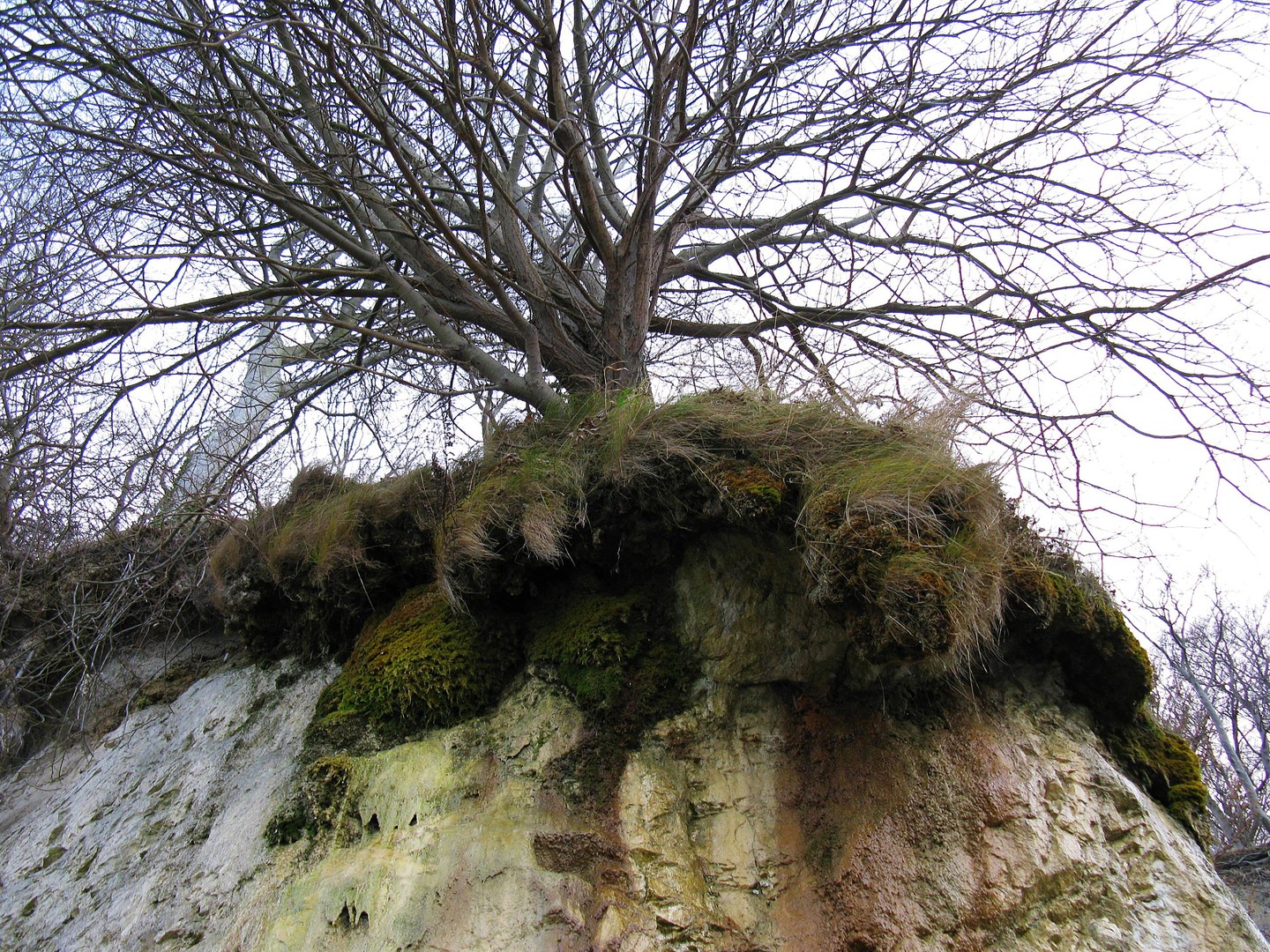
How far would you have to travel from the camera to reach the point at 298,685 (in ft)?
12.6

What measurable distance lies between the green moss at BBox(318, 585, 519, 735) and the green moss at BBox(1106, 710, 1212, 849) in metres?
2.75

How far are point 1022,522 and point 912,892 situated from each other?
1.55 metres

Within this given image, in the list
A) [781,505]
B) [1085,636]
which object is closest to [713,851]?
[781,505]

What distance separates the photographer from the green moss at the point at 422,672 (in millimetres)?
3197

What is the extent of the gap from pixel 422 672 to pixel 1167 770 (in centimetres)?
327

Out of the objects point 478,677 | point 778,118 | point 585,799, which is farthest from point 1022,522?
point 778,118

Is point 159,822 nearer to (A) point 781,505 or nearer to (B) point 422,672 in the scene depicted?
(B) point 422,672

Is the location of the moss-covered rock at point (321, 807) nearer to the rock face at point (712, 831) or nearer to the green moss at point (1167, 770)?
the rock face at point (712, 831)

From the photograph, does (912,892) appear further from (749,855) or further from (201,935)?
(201,935)

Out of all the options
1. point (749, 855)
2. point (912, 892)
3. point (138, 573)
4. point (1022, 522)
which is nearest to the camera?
point (912, 892)

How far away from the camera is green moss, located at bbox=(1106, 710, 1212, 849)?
3.15 meters

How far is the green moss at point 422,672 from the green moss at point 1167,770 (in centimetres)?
275

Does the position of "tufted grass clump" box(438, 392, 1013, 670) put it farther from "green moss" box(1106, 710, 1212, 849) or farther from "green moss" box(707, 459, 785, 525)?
"green moss" box(1106, 710, 1212, 849)

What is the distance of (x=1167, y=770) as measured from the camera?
10.5ft
